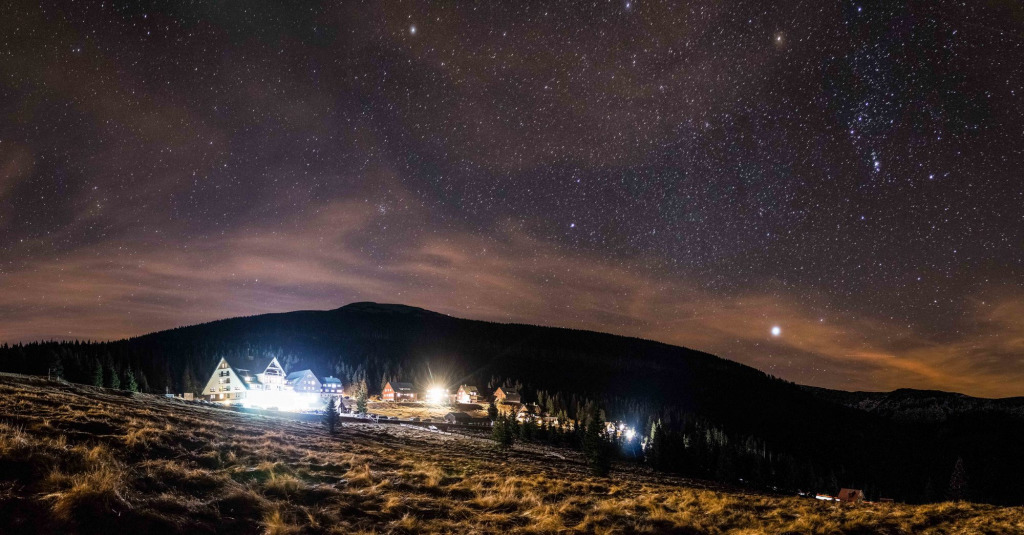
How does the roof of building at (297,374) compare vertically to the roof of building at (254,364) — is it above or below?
below

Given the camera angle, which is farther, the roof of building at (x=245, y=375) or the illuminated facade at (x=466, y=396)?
the illuminated facade at (x=466, y=396)

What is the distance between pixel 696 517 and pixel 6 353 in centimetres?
12781

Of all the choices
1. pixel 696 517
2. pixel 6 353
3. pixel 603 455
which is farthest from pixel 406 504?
pixel 6 353

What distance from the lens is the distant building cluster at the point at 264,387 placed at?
74.6 metres

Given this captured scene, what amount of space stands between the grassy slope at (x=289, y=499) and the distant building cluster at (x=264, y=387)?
196 ft

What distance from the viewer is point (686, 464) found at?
76.5 meters

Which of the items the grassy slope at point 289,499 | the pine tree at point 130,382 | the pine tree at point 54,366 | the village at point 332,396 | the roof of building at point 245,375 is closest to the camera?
the grassy slope at point 289,499

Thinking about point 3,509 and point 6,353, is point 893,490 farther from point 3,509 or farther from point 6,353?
point 6,353

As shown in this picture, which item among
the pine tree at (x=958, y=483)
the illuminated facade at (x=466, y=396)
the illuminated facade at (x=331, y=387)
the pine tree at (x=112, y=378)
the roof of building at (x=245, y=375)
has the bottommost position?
the pine tree at (x=958, y=483)

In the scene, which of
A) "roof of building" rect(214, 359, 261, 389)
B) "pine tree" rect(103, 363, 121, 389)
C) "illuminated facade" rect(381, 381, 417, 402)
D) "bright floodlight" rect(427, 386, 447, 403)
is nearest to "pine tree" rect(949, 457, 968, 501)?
"bright floodlight" rect(427, 386, 447, 403)

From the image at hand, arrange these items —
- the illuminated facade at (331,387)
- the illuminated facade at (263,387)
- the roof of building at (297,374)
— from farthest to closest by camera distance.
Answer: the illuminated facade at (331,387)
the roof of building at (297,374)
the illuminated facade at (263,387)

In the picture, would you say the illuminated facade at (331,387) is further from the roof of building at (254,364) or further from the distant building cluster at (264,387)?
the roof of building at (254,364)

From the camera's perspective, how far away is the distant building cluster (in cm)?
7462

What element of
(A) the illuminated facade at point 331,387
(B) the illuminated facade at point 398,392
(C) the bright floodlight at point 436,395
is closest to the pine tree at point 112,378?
(A) the illuminated facade at point 331,387
